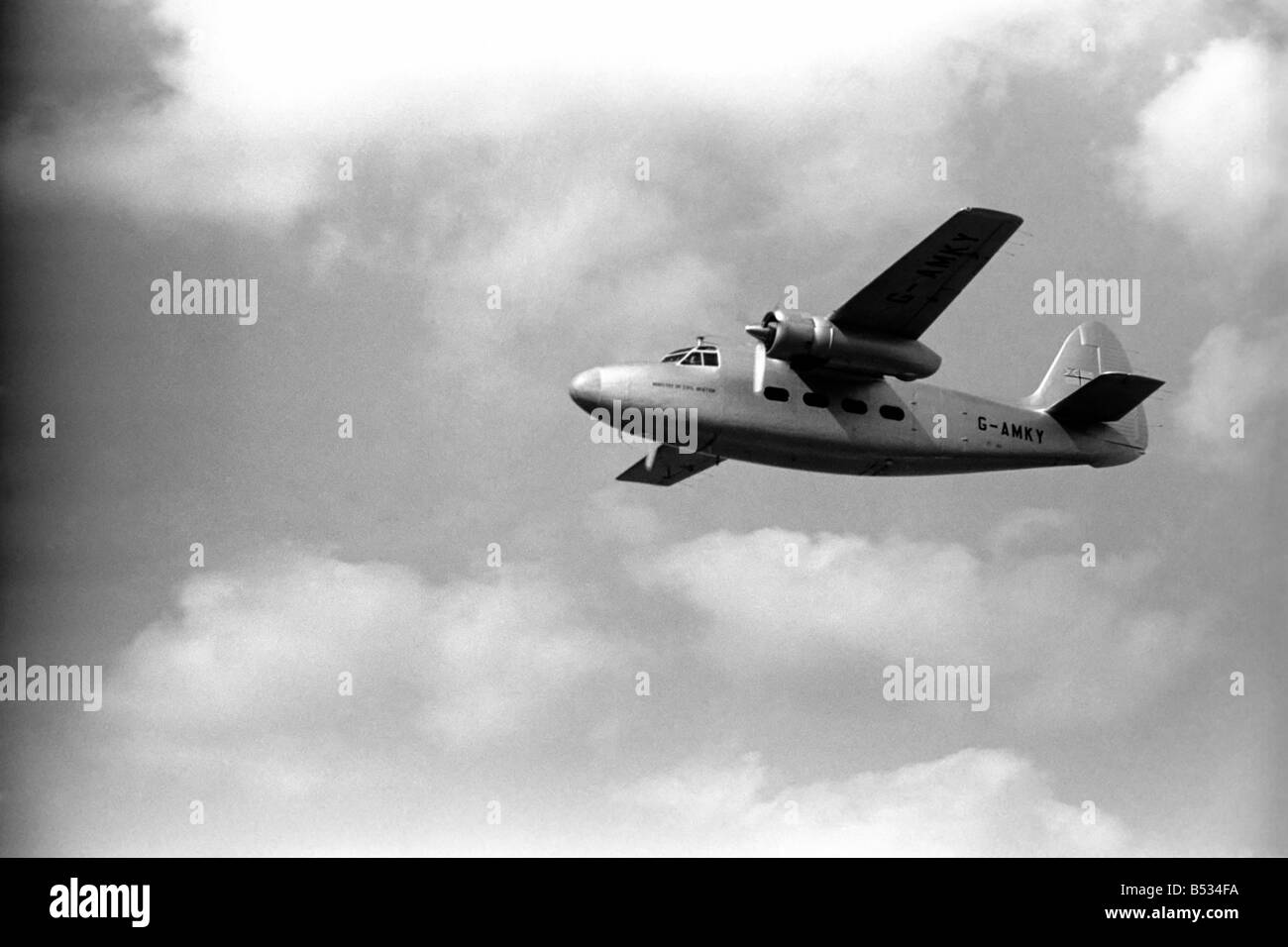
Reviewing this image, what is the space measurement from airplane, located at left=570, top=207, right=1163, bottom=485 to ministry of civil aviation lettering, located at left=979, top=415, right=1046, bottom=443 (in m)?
0.02

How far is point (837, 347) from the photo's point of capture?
3650 centimetres

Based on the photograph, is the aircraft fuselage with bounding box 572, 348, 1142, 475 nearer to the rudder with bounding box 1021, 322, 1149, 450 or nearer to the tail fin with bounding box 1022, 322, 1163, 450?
the tail fin with bounding box 1022, 322, 1163, 450

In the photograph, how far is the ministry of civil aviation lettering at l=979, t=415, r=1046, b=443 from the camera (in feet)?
127

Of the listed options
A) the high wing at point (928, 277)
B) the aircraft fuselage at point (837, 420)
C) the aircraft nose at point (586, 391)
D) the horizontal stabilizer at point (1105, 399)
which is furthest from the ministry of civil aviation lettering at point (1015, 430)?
the aircraft nose at point (586, 391)

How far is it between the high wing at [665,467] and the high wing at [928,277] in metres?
5.10

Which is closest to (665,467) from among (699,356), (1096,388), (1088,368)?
(699,356)

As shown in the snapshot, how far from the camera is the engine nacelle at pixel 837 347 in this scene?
36.4 metres

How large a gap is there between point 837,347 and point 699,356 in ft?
8.28

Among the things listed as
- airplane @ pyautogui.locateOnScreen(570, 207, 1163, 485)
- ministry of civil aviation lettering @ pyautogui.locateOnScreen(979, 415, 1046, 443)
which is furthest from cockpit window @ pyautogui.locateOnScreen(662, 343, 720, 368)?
ministry of civil aviation lettering @ pyautogui.locateOnScreen(979, 415, 1046, 443)
